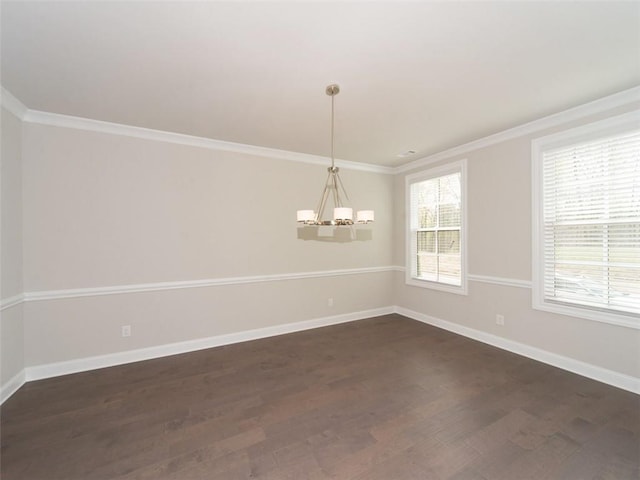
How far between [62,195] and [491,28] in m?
4.20

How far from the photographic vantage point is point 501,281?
11.9 feet

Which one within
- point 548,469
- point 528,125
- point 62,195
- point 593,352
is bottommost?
point 548,469

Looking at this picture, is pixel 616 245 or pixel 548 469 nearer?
pixel 548 469

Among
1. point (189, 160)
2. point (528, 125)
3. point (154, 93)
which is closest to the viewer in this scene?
point (154, 93)

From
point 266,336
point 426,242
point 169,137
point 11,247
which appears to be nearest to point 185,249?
point 169,137

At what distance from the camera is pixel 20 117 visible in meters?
2.78

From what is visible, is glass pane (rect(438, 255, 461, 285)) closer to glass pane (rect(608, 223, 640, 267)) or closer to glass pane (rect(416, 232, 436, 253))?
glass pane (rect(416, 232, 436, 253))

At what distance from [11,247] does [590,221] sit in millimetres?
5801

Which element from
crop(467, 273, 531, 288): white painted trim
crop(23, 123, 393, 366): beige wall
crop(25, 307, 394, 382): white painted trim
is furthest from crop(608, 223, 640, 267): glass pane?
crop(25, 307, 394, 382): white painted trim

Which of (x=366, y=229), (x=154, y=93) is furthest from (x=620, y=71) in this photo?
(x=154, y=93)

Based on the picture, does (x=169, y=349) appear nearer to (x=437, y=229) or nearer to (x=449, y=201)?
(x=437, y=229)

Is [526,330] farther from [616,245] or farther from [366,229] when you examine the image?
[366,229]

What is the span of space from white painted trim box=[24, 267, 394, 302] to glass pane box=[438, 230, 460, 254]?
1.40 metres

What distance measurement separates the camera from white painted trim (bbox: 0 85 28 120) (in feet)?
8.13
